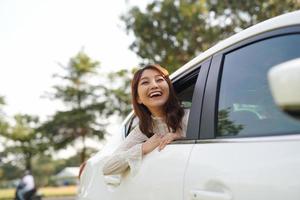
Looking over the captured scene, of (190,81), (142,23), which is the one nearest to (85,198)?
(190,81)

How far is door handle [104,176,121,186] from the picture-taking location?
268 cm

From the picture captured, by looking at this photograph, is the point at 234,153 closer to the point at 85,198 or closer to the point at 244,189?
the point at 244,189

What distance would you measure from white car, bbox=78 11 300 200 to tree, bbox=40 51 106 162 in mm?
32769

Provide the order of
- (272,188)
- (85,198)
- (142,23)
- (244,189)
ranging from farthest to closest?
(142,23), (85,198), (244,189), (272,188)

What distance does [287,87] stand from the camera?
1161 mm

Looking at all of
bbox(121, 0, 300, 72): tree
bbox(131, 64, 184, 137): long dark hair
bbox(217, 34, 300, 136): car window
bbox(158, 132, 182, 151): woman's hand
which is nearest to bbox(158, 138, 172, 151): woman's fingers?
bbox(158, 132, 182, 151): woman's hand

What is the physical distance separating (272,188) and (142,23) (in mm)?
17027

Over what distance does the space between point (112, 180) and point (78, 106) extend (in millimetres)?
33560

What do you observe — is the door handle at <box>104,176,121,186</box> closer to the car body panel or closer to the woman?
the woman

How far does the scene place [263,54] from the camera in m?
1.97

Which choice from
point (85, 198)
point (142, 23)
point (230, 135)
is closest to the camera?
point (230, 135)

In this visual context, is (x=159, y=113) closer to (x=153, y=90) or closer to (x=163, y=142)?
(x=153, y=90)

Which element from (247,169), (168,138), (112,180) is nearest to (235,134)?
(247,169)

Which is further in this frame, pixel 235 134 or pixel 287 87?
pixel 235 134
